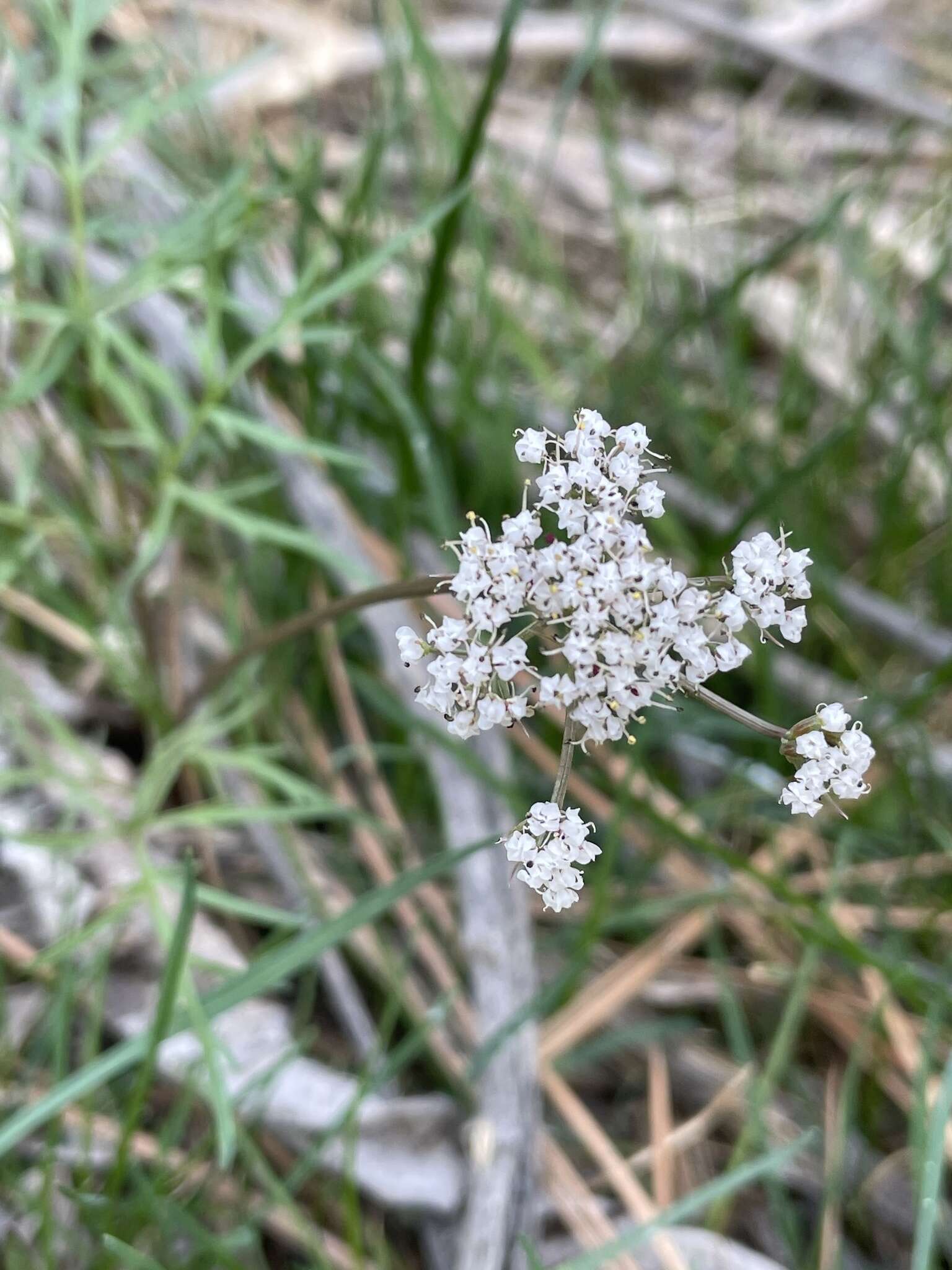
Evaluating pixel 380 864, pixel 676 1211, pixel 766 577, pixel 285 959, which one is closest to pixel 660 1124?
pixel 676 1211

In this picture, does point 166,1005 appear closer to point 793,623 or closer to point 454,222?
point 793,623

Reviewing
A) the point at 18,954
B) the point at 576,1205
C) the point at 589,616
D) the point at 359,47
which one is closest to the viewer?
the point at 589,616

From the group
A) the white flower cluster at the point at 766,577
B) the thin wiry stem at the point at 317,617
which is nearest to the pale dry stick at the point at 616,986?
the thin wiry stem at the point at 317,617

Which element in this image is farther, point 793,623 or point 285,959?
point 285,959

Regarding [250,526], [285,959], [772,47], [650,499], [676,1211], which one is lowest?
[676,1211]

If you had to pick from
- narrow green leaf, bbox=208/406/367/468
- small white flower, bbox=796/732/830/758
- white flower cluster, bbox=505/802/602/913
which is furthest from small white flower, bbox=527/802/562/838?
narrow green leaf, bbox=208/406/367/468

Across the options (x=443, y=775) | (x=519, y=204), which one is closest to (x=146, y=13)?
(x=519, y=204)

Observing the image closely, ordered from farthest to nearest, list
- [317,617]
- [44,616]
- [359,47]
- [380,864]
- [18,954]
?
1. [359,47]
2. [44,616]
3. [380,864]
4. [18,954]
5. [317,617]

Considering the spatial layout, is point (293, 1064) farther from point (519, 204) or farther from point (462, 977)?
point (519, 204)

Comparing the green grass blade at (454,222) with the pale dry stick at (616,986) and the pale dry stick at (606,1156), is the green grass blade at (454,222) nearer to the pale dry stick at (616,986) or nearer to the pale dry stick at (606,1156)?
the pale dry stick at (616,986)
